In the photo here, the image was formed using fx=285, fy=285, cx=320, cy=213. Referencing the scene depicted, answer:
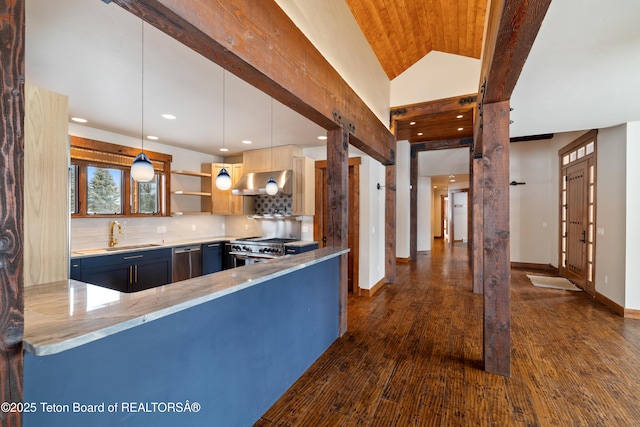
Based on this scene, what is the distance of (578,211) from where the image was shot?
5184 millimetres

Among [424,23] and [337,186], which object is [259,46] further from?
[424,23]

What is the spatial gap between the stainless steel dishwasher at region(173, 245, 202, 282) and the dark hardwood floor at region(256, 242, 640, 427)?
292cm

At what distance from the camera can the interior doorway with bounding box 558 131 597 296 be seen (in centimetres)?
466

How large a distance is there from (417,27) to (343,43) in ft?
5.65

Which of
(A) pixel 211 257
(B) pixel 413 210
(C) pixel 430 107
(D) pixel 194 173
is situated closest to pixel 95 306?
(A) pixel 211 257

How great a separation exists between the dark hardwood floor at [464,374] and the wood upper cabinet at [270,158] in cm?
288

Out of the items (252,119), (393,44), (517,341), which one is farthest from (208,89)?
(517,341)

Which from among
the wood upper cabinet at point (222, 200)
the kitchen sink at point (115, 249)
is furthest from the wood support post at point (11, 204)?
the wood upper cabinet at point (222, 200)

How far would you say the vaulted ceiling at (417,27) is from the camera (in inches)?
141

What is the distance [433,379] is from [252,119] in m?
3.58

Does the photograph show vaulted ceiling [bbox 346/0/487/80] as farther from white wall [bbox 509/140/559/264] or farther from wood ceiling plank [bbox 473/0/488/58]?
white wall [bbox 509/140/559/264]

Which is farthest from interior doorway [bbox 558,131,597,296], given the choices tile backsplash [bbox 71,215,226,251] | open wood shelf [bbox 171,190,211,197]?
tile backsplash [bbox 71,215,226,251]

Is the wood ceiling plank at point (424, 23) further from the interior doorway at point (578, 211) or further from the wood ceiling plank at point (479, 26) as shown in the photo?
the interior doorway at point (578, 211)

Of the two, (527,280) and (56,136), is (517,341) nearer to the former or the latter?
(527,280)
